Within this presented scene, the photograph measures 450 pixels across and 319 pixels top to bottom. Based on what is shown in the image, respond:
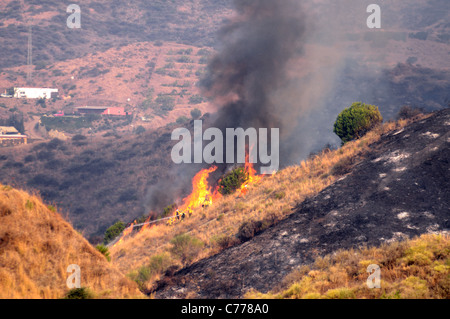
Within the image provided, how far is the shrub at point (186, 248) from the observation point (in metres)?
19.9

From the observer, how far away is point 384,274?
35.0 ft

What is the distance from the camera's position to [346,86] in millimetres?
92688

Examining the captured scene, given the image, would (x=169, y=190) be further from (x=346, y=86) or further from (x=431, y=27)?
(x=431, y=27)

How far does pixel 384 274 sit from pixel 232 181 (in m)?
25.4

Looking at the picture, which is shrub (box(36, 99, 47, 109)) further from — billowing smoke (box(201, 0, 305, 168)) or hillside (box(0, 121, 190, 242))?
billowing smoke (box(201, 0, 305, 168))

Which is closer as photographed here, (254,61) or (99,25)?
(254,61)

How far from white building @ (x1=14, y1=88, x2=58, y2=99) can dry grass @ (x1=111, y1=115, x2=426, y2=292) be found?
104 m

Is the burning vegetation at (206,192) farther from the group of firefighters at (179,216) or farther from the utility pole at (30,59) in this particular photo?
the utility pole at (30,59)

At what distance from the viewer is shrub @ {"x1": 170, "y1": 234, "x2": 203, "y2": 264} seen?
19922mm

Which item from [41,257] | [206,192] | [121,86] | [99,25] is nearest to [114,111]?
[121,86]

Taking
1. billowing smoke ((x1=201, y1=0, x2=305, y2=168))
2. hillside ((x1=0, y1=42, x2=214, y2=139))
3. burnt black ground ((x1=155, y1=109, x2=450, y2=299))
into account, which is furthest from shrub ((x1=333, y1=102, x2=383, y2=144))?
hillside ((x1=0, y1=42, x2=214, y2=139))

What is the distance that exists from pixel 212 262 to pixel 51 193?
61864 millimetres

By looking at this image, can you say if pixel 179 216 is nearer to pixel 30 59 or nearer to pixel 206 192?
pixel 206 192
